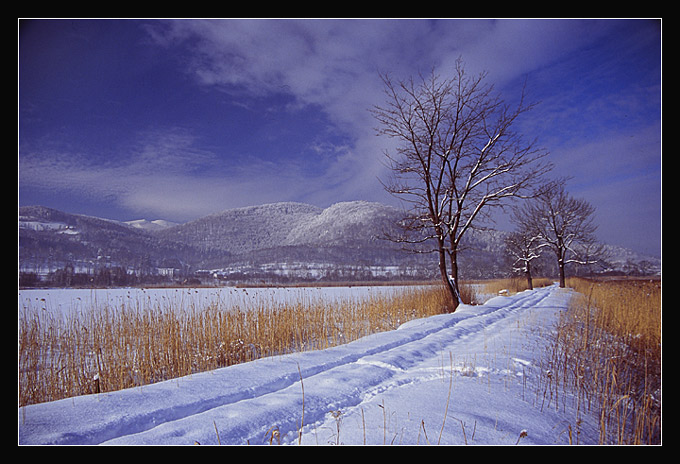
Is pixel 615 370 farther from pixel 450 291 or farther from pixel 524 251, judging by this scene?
pixel 524 251

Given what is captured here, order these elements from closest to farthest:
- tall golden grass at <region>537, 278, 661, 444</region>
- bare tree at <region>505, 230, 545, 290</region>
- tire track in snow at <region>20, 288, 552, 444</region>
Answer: tire track in snow at <region>20, 288, 552, 444</region>, tall golden grass at <region>537, 278, 661, 444</region>, bare tree at <region>505, 230, 545, 290</region>

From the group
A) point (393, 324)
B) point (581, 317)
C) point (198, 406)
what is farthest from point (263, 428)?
point (581, 317)

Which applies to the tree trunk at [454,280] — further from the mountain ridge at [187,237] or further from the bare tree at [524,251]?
the bare tree at [524,251]

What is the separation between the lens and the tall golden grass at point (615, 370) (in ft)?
7.98

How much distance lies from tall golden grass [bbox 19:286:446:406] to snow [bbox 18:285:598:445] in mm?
1006

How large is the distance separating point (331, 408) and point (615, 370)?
3.37 metres

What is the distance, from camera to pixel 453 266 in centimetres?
843

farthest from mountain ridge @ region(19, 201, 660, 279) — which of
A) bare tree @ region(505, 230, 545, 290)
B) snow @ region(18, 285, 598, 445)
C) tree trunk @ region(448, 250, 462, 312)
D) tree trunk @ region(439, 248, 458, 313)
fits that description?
bare tree @ region(505, 230, 545, 290)

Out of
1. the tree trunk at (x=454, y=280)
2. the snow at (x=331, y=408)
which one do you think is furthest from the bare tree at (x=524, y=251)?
the snow at (x=331, y=408)

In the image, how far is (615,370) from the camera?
364 cm

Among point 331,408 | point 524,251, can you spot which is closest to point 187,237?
point 331,408

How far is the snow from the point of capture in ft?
5.65

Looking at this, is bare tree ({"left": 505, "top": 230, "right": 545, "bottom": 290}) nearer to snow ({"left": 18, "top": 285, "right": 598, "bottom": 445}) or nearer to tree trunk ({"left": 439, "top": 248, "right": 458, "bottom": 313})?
tree trunk ({"left": 439, "top": 248, "right": 458, "bottom": 313})
